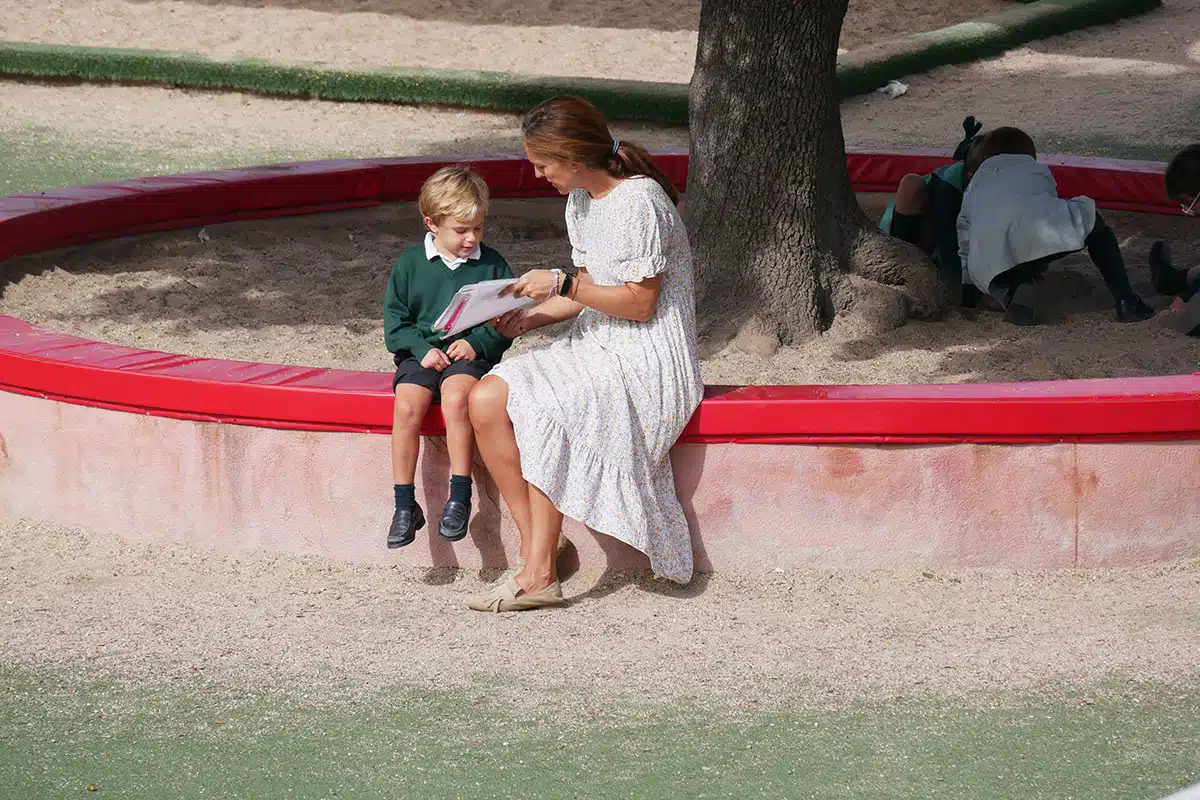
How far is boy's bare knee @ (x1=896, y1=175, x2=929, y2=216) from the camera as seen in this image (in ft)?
22.2

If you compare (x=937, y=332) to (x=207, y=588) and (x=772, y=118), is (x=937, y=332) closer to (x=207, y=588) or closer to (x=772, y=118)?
(x=772, y=118)

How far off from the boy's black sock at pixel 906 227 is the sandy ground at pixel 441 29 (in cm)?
761

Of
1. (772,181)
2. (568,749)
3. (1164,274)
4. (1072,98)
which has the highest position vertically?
(1072,98)

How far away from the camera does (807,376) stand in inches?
225

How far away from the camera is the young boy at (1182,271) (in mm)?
5957

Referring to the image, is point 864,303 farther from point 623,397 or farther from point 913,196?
point 623,397

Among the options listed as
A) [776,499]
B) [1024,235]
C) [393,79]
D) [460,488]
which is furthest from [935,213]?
[393,79]

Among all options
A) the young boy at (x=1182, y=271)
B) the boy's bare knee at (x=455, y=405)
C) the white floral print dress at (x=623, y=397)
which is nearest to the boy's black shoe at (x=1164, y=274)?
the young boy at (x=1182, y=271)

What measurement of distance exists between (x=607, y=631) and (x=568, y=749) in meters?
0.71

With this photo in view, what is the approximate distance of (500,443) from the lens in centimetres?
423

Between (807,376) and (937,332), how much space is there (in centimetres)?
84

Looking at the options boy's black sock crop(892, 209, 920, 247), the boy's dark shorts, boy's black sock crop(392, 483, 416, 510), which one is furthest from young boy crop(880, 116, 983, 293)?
boy's black sock crop(392, 483, 416, 510)

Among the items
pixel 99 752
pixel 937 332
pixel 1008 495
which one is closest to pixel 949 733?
pixel 1008 495

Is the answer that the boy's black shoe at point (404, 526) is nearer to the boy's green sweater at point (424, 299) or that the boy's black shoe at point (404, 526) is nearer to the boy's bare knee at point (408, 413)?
the boy's bare knee at point (408, 413)
